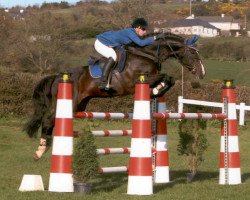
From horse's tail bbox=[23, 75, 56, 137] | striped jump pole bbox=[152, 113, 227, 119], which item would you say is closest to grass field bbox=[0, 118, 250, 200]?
horse's tail bbox=[23, 75, 56, 137]

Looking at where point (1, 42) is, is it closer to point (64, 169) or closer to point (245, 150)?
point (245, 150)

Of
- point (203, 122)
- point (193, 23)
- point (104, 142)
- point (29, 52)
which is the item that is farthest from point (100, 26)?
point (193, 23)

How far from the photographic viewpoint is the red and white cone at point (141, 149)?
7.79 meters

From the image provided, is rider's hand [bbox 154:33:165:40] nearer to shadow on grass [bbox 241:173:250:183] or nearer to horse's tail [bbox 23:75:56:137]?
horse's tail [bbox 23:75:56:137]

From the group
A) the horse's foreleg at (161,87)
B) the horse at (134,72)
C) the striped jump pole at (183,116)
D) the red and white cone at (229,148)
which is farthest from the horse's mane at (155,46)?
the striped jump pole at (183,116)

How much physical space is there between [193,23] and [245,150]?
8814cm

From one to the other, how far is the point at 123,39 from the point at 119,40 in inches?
3.3

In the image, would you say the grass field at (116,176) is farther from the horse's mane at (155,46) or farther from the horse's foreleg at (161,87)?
the horse's mane at (155,46)

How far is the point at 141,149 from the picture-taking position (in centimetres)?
779

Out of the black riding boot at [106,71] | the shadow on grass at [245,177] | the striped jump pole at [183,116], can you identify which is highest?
the black riding boot at [106,71]

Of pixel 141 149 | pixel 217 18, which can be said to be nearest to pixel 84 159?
pixel 141 149

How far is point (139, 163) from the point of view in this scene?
25.6 feet

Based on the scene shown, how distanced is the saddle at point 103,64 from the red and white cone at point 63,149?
2.07 metres

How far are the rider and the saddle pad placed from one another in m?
0.15
